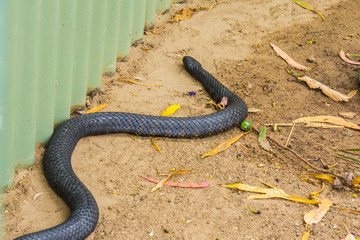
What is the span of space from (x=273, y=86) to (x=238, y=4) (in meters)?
1.95

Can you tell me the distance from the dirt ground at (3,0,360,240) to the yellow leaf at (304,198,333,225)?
43mm

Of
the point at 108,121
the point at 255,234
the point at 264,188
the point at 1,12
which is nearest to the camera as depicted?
the point at 1,12

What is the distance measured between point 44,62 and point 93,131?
2.96 ft

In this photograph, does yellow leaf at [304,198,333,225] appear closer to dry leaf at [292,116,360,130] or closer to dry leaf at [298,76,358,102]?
dry leaf at [292,116,360,130]

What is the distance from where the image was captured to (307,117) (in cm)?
541

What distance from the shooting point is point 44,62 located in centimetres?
417

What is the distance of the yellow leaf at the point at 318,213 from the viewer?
156 inches

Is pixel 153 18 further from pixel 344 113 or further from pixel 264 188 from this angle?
pixel 264 188

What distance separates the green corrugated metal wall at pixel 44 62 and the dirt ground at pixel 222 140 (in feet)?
0.84

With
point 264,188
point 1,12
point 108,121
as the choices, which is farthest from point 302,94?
point 1,12

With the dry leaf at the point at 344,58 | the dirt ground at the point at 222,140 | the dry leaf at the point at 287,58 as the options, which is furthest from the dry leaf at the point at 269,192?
the dry leaf at the point at 344,58

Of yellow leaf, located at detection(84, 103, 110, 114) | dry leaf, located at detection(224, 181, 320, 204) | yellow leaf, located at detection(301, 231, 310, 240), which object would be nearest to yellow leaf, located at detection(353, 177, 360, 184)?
dry leaf, located at detection(224, 181, 320, 204)

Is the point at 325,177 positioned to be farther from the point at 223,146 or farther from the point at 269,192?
the point at 223,146

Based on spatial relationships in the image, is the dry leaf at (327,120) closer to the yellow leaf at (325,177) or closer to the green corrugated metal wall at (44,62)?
the yellow leaf at (325,177)
